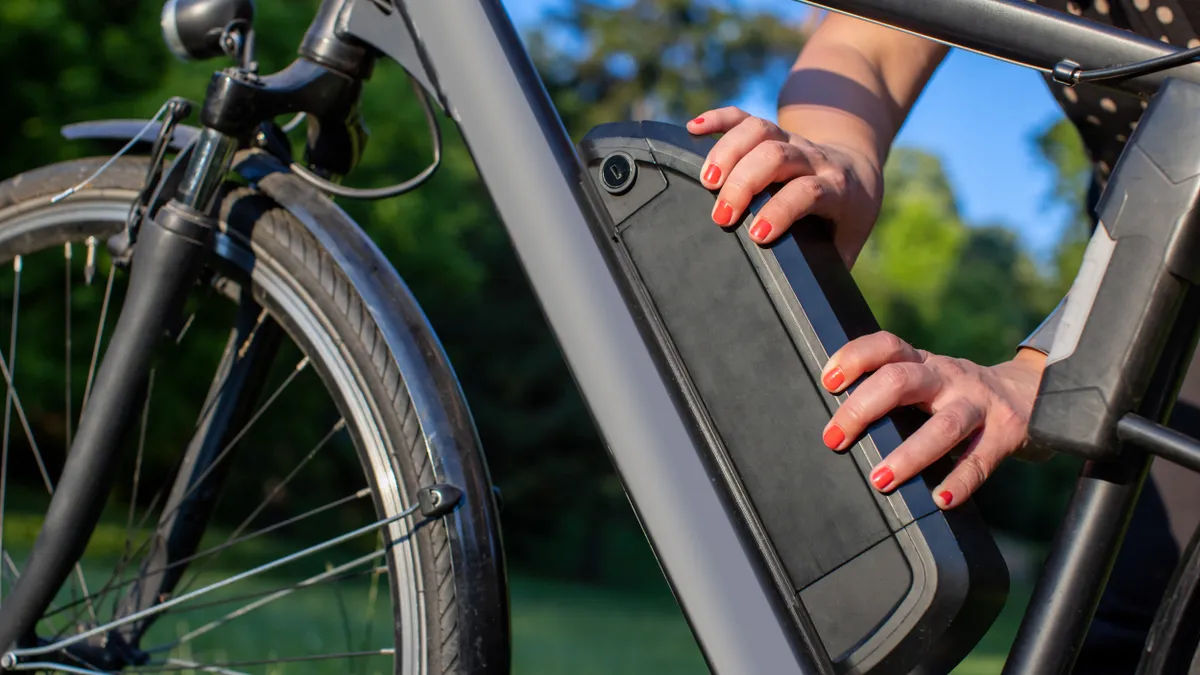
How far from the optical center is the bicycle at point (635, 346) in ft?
3.59

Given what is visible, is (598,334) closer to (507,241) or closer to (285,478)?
(285,478)

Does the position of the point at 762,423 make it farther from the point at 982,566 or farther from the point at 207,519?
the point at 207,519

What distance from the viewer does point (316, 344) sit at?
1428 millimetres

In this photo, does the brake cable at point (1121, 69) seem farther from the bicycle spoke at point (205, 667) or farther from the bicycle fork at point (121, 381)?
the bicycle spoke at point (205, 667)

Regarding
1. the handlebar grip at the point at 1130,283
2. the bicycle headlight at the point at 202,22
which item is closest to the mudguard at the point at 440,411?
the bicycle headlight at the point at 202,22

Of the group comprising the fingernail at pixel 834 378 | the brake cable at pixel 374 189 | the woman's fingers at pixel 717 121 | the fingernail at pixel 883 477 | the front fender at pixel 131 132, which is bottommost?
the fingernail at pixel 883 477

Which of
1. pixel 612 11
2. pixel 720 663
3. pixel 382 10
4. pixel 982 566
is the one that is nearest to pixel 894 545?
pixel 982 566

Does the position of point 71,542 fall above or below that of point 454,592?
above

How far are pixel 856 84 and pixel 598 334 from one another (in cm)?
57

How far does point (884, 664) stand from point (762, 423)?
267 millimetres

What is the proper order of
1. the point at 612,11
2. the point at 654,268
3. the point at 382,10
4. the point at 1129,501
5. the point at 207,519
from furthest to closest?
1. the point at 612,11
2. the point at 207,519
3. the point at 382,10
4. the point at 654,268
5. the point at 1129,501

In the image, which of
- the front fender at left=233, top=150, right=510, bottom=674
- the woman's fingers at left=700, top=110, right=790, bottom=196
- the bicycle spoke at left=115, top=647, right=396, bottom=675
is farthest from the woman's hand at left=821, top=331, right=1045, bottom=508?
the bicycle spoke at left=115, top=647, right=396, bottom=675

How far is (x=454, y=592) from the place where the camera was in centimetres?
130

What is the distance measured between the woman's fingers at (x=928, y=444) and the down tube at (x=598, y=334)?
17 cm
